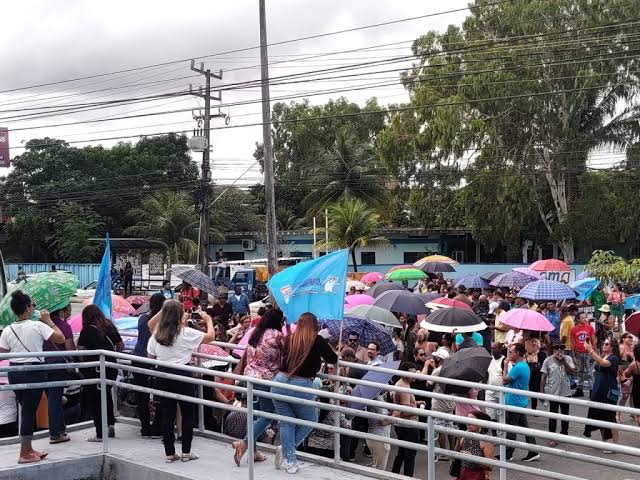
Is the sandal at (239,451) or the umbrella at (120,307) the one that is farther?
the umbrella at (120,307)

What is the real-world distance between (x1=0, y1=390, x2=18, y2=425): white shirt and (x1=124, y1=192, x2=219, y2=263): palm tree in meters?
37.3

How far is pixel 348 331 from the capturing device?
11.0 m

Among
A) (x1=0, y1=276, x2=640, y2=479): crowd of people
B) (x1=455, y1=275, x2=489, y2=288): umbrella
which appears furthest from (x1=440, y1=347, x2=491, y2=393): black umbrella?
(x1=455, y1=275, x2=489, y2=288): umbrella

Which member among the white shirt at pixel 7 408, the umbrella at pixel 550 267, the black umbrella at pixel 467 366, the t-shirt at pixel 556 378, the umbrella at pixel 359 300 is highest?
the umbrella at pixel 550 267

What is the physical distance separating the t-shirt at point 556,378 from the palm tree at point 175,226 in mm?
35601

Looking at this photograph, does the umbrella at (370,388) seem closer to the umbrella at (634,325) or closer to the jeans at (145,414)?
the jeans at (145,414)

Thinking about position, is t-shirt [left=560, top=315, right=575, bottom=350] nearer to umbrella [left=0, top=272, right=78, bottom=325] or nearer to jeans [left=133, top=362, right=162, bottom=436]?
jeans [left=133, top=362, right=162, bottom=436]

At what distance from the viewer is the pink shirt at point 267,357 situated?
7094mm

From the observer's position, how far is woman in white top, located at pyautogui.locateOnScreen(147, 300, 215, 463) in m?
7.34

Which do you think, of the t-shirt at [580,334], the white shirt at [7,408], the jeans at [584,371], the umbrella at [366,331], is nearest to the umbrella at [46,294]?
the white shirt at [7,408]

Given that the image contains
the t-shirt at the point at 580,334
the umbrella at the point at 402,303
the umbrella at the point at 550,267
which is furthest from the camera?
the umbrella at the point at 550,267

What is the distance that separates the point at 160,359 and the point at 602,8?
38.1 meters

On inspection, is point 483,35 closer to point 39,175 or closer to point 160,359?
point 39,175

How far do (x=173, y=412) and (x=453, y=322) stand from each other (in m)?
5.79
